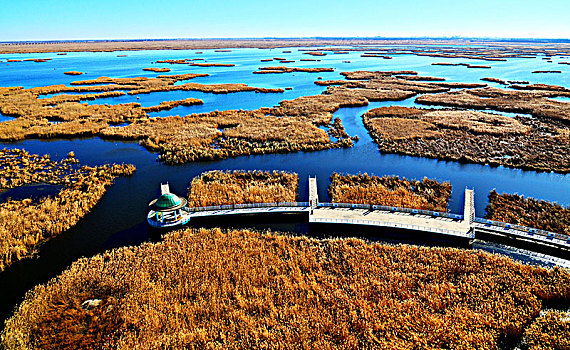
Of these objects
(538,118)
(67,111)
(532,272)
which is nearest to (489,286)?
(532,272)

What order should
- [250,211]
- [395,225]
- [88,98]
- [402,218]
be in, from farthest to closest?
[88,98] → [250,211] → [402,218] → [395,225]

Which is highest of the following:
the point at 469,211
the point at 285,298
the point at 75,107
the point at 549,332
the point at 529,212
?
the point at 75,107

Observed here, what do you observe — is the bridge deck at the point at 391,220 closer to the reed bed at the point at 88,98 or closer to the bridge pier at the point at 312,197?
the bridge pier at the point at 312,197

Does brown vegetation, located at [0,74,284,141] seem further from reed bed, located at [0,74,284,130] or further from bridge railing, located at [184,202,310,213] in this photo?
bridge railing, located at [184,202,310,213]

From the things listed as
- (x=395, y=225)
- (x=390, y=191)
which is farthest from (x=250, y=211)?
(x=390, y=191)

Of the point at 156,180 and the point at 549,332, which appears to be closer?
the point at 549,332

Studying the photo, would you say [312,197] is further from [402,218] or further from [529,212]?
[529,212]
